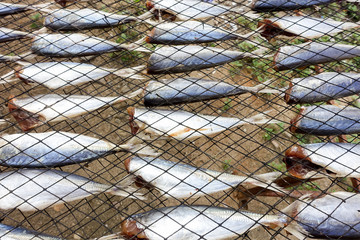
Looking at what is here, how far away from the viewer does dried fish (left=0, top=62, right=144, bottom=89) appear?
3.20m

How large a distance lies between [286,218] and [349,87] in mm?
1550

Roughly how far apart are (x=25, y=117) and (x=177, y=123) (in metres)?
1.47

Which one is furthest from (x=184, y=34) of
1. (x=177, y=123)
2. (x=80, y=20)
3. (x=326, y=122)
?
(x=326, y=122)

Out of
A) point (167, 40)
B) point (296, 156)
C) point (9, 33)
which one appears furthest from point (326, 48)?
point (9, 33)

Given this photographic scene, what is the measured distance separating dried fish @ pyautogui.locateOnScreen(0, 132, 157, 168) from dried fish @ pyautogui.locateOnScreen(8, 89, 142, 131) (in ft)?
0.60

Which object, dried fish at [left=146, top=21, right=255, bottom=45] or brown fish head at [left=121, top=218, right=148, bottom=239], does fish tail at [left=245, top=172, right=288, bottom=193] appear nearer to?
brown fish head at [left=121, top=218, right=148, bottom=239]

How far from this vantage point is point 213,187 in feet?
8.41

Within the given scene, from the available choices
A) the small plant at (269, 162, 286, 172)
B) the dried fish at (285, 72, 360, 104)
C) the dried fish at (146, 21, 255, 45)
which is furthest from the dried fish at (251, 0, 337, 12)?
the small plant at (269, 162, 286, 172)

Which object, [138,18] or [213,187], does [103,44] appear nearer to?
[138,18]

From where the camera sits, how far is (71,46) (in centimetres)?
342

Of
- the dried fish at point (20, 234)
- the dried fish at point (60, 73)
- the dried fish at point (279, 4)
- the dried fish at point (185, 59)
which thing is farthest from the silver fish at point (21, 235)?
the dried fish at point (279, 4)

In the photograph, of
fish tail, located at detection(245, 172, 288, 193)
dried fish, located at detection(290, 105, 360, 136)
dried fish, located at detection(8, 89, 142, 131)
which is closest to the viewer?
fish tail, located at detection(245, 172, 288, 193)

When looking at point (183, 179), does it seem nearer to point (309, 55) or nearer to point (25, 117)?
point (25, 117)

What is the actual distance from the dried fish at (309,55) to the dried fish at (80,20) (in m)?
1.69
